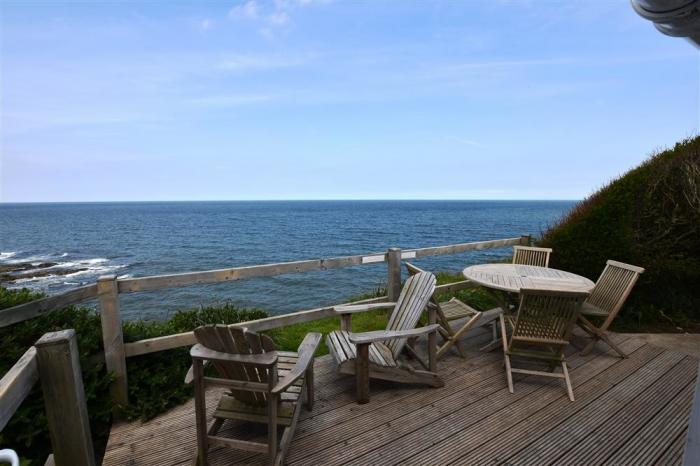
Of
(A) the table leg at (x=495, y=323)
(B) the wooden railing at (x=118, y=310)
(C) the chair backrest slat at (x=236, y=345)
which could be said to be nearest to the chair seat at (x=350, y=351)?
(B) the wooden railing at (x=118, y=310)

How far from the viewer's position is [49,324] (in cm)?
293

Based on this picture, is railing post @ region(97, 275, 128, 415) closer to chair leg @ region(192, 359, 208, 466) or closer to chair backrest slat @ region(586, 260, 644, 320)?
chair leg @ region(192, 359, 208, 466)

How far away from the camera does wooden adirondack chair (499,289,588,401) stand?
310 centimetres

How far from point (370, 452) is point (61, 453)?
6.06ft

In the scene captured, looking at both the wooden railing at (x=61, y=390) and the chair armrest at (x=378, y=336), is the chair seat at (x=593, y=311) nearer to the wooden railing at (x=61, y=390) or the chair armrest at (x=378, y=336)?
the chair armrest at (x=378, y=336)

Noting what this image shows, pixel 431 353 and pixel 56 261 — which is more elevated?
pixel 431 353

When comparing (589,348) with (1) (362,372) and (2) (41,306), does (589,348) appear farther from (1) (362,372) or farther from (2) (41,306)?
(2) (41,306)

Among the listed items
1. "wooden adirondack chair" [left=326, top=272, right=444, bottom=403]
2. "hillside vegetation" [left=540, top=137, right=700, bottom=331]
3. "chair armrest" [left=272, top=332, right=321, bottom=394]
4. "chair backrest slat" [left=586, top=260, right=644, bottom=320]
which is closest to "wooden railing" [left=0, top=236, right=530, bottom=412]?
"wooden adirondack chair" [left=326, top=272, right=444, bottom=403]

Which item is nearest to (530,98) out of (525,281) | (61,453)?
(525,281)

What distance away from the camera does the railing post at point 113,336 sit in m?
2.83

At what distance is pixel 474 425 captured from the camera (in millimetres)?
2752

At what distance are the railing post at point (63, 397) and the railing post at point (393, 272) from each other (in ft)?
10.5

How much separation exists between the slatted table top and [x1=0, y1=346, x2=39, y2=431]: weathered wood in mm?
3603

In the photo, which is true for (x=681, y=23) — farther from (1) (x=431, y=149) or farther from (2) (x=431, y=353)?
(1) (x=431, y=149)
